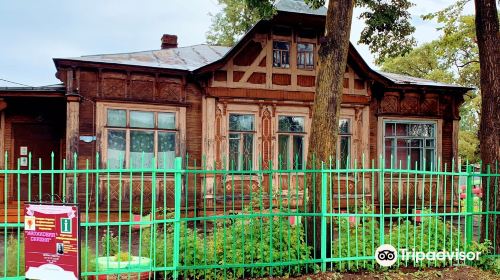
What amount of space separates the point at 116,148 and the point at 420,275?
8.23m

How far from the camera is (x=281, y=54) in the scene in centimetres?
1355

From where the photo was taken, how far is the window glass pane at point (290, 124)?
13.5 meters

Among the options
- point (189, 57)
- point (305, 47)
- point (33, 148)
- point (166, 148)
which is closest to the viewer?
point (166, 148)

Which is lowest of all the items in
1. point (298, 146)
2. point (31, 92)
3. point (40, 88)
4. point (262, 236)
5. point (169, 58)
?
point (262, 236)

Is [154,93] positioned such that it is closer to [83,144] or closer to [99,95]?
[99,95]

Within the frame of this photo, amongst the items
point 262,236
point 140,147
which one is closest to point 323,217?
point 262,236

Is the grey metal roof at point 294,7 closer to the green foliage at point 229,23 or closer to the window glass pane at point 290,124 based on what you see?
the window glass pane at point 290,124

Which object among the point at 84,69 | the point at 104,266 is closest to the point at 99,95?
the point at 84,69

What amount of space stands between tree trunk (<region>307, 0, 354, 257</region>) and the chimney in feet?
31.9

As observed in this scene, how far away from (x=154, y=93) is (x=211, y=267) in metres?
7.11

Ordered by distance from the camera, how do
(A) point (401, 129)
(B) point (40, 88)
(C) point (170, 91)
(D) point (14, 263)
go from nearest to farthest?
(D) point (14, 263), (B) point (40, 88), (C) point (170, 91), (A) point (401, 129)

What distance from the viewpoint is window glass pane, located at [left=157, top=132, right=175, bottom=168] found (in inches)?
496

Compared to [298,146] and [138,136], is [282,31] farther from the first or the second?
[138,136]

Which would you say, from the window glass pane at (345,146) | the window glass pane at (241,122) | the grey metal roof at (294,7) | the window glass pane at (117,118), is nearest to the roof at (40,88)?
the window glass pane at (117,118)
